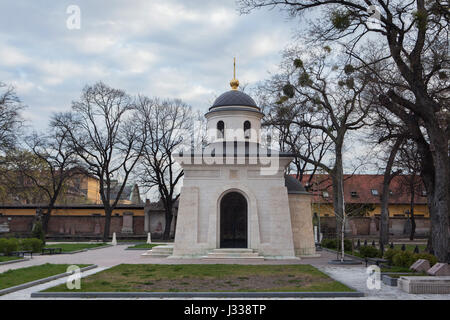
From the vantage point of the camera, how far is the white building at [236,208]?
22531mm

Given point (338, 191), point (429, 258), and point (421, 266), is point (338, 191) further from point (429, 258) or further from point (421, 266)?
point (421, 266)

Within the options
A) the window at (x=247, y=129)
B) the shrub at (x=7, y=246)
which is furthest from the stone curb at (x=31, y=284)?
the window at (x=247, y=129)

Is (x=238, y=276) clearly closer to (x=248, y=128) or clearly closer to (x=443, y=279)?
(x=443, y=279)

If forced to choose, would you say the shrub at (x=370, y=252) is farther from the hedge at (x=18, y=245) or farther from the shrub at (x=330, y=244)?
the hedge at (x=18, y=245)

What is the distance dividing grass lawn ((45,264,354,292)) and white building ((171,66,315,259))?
12.1 ft

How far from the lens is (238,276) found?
1553 centimetres

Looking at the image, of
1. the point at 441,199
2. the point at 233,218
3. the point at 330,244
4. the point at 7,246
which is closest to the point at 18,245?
the point at 7,246

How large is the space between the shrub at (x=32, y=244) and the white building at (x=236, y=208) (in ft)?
28.7

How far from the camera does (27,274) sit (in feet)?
51.2

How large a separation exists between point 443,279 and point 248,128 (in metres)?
15.1

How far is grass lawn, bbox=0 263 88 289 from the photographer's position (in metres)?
13.8

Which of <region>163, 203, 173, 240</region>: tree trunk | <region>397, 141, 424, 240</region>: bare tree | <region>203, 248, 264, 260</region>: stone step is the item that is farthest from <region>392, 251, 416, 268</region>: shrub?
<region>163, 203, 173, 240</region>: tree trunk

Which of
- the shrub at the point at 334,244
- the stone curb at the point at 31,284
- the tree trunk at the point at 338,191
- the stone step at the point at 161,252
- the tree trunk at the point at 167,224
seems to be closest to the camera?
Answer: the stone curb at the point at 31,284

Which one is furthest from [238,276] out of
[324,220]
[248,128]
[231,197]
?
[324,220]
